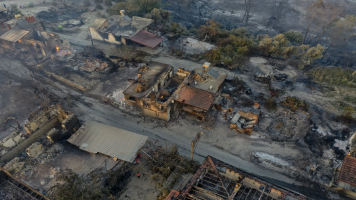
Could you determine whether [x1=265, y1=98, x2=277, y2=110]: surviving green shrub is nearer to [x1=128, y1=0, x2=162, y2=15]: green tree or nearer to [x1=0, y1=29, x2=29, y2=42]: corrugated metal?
[x1=128, y1=0, x2=162, y2=15]: green tree

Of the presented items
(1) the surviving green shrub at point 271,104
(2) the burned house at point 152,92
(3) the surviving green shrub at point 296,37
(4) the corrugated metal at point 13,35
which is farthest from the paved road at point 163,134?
(3) the surviving green shrub at point 296,37

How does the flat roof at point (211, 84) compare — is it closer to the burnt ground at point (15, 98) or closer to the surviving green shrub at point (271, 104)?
the surviving green shrub at point (271, 104)

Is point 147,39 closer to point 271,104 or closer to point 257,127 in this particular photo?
point 271,104

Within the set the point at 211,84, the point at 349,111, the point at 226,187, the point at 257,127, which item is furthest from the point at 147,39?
the point at 349,111

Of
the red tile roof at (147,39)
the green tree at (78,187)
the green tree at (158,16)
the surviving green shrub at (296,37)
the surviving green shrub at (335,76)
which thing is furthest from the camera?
the green tree at (158,16)

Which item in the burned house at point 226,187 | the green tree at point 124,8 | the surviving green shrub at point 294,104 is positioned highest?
the green tree at point 124,8

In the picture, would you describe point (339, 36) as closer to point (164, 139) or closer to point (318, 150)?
point (318, 150)

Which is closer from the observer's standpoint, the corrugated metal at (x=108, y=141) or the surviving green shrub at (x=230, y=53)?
the corrugated metal at (x=108, y=141)
